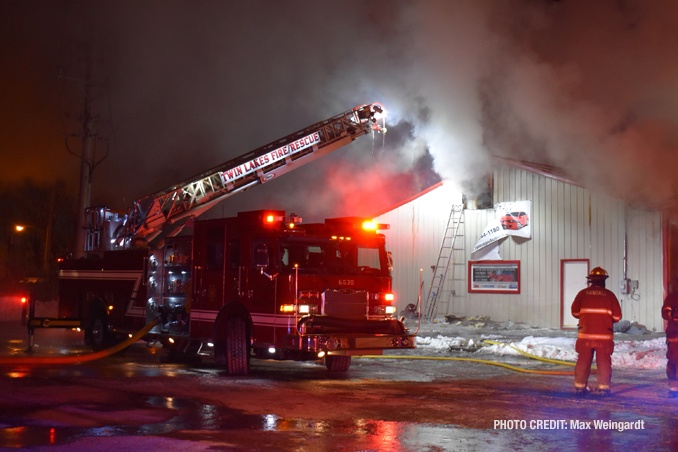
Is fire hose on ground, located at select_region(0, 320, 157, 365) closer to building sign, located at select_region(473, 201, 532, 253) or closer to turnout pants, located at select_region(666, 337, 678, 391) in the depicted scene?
turnout pants, located at select_region(666, 337, 678, 391)

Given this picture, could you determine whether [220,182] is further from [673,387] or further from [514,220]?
[673,387]

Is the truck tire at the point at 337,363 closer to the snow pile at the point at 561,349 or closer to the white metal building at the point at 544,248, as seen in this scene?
the snow pile at the point at 561,349

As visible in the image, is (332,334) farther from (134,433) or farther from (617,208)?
(617,208)

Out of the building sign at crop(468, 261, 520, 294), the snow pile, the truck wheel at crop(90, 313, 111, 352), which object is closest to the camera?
the snow pile

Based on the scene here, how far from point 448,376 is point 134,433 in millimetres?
5691

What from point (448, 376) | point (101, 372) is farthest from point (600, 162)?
point (101, 372)


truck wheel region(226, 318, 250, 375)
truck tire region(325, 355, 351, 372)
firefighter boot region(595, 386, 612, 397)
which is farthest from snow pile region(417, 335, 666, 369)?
truck wheel region(226, 318, 250, 375)

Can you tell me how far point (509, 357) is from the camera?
12.9 metres

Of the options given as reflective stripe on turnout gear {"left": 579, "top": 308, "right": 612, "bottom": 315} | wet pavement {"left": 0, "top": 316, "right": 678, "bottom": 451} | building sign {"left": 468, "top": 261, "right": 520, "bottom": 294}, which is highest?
building sign {"left": 468, "top": 261, "right": 520, "bottom": 294}

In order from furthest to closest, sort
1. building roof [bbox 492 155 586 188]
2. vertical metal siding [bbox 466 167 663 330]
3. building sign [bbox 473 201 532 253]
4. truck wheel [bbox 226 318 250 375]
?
building sign [bbox 473 201 532 253]
building roof [bbox 492 155 586 188]
vertical metal siding [bbox 466 167 663 330]
truck wheel [bbox 226 318 250 375]

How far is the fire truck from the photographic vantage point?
9.62 metres

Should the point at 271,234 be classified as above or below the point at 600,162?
below

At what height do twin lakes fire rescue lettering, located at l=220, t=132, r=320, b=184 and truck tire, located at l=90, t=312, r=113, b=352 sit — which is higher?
twin lakes fire rescue lettering, located at l=220, t=132, r=320, b=184

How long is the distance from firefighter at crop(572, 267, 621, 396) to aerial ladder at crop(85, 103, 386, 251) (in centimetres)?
891
